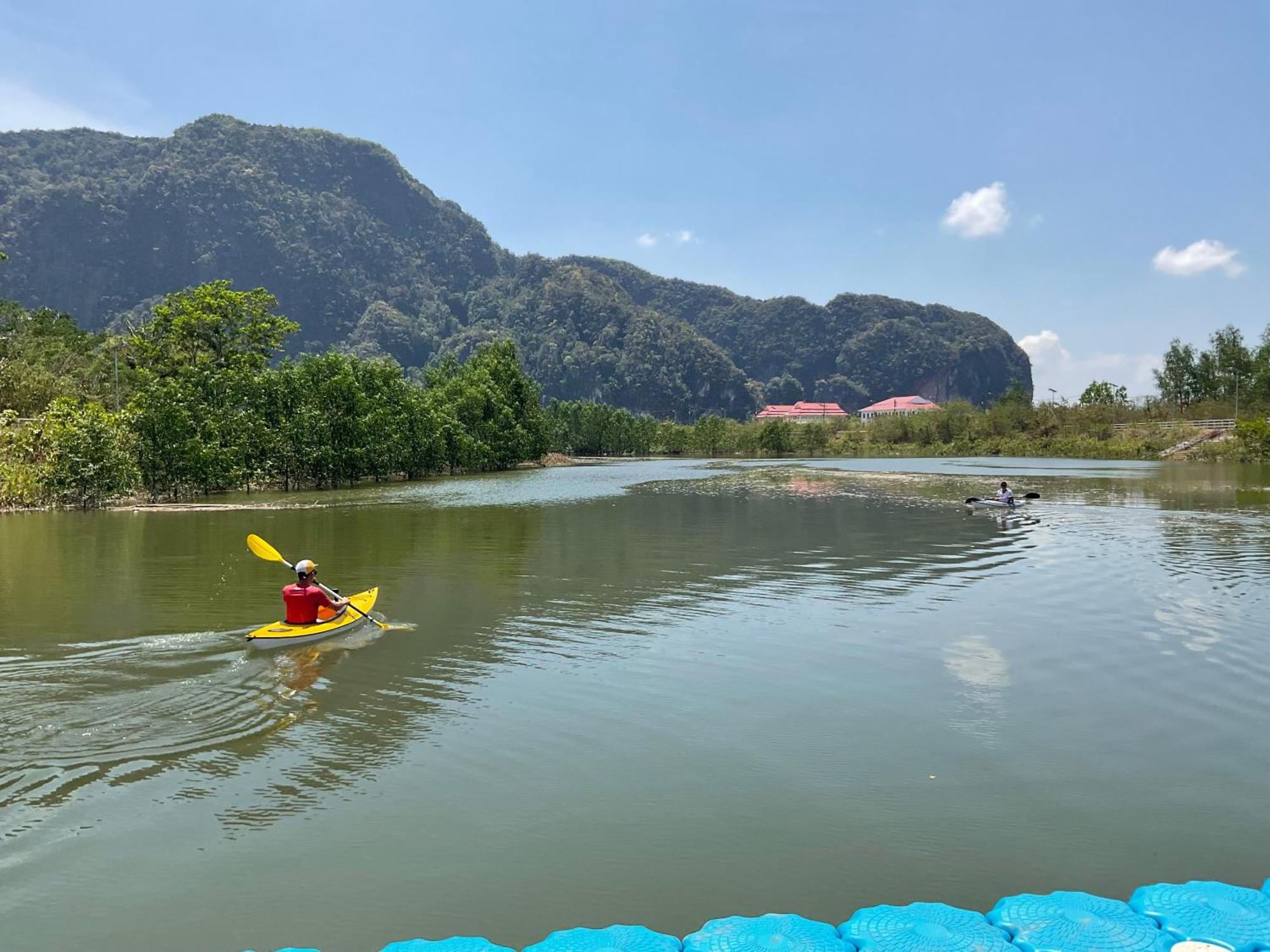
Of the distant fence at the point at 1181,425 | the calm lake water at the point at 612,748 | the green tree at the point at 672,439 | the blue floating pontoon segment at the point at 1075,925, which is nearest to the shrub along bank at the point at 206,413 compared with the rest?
the calm lake water at the point at 612,748

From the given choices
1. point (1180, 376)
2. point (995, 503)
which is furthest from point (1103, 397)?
point (995, 503)

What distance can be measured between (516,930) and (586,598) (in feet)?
35.6

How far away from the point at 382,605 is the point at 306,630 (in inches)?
136

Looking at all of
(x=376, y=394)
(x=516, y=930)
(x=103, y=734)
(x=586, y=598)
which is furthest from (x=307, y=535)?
(x=376, y=394)

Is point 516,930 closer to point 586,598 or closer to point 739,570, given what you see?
point 586,598

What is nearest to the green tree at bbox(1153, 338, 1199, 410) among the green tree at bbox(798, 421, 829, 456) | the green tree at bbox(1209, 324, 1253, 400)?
the green tree at bbox(1209, 324, 1253, 400)

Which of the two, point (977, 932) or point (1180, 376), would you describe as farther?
point (1180, 376)

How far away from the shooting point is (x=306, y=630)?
11984mm

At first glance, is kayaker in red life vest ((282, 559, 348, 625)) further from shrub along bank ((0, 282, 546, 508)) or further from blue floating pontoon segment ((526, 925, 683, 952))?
shrub along bank ((0, 282, 546, 508))

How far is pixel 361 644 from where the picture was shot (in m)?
12.5

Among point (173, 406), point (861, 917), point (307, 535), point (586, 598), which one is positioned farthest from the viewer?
point (173, 406)

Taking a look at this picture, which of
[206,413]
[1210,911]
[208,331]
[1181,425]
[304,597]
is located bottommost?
[1210,911]

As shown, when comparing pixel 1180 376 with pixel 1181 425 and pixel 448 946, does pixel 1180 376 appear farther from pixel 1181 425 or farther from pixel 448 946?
pixel 448 946

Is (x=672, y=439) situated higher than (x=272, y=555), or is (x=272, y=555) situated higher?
(x=672, y=439)
